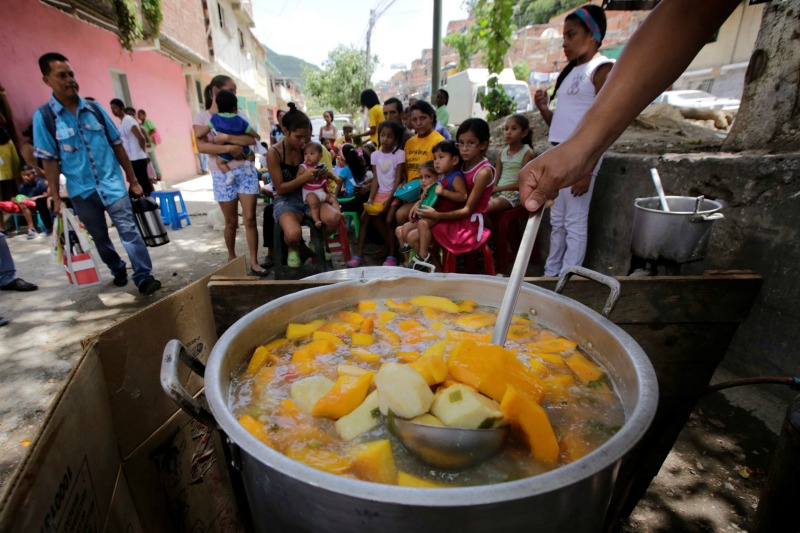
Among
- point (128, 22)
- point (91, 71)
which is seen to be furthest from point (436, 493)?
point (91, 71)

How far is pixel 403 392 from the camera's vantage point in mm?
1000

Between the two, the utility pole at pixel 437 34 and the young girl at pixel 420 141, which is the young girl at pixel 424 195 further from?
the utility pole at pixel 437 34

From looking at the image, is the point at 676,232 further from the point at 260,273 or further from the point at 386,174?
the point at 260,273

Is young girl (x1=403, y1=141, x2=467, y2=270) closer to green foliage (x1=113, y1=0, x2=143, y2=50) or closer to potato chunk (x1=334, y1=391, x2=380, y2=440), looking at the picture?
potato chunk (x1=334, y1=391, x2=380, y2=440)

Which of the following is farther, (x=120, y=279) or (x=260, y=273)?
(x=260, y=273)

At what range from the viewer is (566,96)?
3.59 metres

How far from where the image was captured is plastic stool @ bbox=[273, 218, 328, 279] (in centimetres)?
434

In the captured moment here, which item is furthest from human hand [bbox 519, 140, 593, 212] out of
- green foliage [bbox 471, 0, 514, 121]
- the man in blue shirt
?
green foliage [bbox 471, 0, 514, 121]

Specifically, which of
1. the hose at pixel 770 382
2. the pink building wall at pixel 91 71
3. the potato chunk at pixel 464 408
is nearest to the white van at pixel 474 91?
the pink building wall at pixel 91 71

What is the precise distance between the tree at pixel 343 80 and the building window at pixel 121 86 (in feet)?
89.6

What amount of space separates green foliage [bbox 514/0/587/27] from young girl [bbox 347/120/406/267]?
35733mm

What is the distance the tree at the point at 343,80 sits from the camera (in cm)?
3716

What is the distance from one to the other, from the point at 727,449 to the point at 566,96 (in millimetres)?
2900

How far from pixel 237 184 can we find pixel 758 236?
4.82 meters
